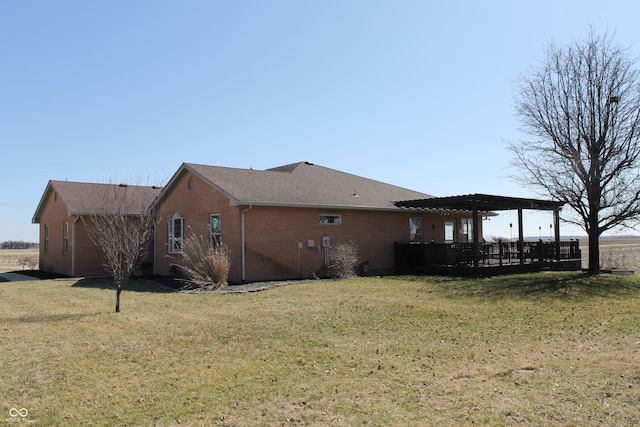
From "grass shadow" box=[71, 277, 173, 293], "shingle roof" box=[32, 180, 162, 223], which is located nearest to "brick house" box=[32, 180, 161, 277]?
"shingle roof" box=[32, 180, 162, 223]

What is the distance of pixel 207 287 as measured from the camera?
16.2 meters

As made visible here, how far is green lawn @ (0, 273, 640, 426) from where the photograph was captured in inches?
206

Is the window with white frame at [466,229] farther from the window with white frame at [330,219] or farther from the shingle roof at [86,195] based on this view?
the shingle roof at [86,195]

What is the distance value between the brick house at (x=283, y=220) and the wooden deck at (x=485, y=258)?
1136 mm

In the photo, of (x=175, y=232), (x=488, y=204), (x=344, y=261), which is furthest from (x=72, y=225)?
(x=488, y=204)

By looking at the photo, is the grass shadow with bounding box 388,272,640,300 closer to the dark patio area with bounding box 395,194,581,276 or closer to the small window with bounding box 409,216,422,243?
the dark patio area with bounding box 395,194,581,276

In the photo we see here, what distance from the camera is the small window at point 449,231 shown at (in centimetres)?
2497

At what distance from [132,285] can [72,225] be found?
7.31 metres

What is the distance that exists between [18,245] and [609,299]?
4722 inches

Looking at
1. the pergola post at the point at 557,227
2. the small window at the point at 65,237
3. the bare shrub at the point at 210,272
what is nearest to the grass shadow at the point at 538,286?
the pergola post at the point at 557,227

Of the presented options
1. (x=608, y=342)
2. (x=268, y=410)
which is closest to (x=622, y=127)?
(x=608, y=342)

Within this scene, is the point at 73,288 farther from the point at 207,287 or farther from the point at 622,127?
the point at 622,127

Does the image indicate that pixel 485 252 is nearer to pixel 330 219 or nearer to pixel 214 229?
pixel 330 219

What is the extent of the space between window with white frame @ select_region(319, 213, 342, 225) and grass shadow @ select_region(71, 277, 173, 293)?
6285mm
